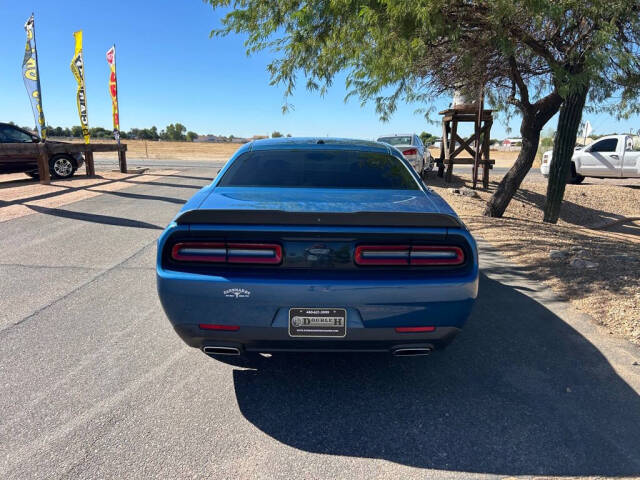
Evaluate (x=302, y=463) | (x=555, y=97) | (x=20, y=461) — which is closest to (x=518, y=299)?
(x=302, y=463)

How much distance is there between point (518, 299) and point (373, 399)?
244 centimetres

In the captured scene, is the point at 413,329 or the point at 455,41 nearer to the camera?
the point at 413,329

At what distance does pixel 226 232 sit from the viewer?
8.20 feet

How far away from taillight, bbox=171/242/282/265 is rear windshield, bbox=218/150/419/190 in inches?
42.3

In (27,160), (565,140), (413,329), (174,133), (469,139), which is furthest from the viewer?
(174,133)

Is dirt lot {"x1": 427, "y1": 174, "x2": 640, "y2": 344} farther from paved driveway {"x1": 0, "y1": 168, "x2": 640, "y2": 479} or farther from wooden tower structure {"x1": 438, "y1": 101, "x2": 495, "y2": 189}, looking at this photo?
wooden tower structure {"x1": 438, "y1": 101, "x2": 495, "y2": 189}

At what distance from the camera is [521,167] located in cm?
975

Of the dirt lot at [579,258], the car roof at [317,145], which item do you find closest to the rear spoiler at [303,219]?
the car roof at [317,145]

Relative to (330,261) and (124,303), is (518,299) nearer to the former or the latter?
(330,261)

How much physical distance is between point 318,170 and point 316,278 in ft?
4.77

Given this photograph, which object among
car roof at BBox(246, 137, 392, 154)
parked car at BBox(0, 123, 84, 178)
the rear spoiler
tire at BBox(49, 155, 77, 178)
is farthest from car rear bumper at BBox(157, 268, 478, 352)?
tire at BBox(49, 155, 77, 178)

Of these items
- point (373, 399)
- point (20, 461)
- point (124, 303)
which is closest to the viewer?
point (20, 461)

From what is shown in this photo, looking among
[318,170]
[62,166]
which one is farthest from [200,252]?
[62,166]

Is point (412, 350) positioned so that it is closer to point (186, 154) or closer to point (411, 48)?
point (411, 48)
